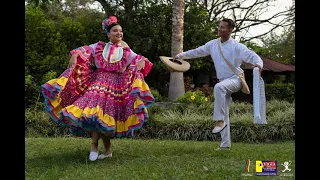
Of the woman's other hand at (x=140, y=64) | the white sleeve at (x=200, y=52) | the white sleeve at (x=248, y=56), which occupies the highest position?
the white sleeve at (x=200, y=52)

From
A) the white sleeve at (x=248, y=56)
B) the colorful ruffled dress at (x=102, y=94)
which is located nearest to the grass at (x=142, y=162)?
the colorful ruffled dress at (x=102, y=94)

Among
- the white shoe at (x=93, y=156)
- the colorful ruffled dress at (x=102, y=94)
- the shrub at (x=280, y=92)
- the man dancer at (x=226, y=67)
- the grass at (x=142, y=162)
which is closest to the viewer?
the grass at (x=142, y=162)

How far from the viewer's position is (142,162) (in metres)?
5.12

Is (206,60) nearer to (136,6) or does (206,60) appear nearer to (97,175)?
(136,6)

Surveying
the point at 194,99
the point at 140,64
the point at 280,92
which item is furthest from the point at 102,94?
the point at 280,92

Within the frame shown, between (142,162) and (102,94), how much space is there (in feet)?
3.29

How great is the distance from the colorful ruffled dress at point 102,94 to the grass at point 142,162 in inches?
18.1

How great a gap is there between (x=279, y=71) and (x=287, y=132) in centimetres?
1004

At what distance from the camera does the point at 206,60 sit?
15641 mm

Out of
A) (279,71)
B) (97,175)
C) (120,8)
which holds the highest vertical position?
(120,8)

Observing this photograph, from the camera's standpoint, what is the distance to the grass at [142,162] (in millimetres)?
4367

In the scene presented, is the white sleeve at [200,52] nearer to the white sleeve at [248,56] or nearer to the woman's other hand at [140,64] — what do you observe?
the white sleeve at [248,56]

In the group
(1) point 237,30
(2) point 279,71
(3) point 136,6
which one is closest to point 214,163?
(3) point 136,6
